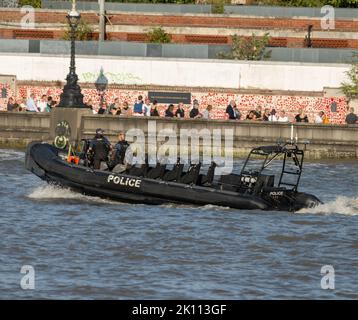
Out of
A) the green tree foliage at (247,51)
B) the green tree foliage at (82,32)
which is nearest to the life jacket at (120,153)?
the green tree foliage at (247,51)

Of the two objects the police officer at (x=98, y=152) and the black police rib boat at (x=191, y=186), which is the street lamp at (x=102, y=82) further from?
the black police rib boat at (x=191, y=186)

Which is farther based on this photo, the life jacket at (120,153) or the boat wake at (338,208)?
the life jacket at (120,153)

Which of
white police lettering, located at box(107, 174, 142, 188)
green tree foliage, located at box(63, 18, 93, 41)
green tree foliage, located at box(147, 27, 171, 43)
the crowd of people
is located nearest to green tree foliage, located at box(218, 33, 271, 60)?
green tree foliage, located at box(147, 27, 171, 43)

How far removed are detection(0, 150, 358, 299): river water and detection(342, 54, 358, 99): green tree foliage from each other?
18599 mm

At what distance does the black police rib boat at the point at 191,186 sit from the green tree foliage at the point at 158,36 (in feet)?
92.5

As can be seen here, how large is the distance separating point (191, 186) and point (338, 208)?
3.57 metres

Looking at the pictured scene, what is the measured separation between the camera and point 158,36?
200 ft

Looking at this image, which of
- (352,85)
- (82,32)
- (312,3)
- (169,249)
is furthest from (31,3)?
(169,249)

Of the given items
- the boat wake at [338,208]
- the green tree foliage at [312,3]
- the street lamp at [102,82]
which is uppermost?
the green tree foliage at [312,3]

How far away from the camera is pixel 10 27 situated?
2484 inches

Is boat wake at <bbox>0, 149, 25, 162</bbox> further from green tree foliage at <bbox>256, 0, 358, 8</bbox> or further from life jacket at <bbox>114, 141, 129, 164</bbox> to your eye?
green tree foliage at <bbox>256, 0, 358, 8</bbox>

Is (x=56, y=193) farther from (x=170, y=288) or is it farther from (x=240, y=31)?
(x=240, y=31)

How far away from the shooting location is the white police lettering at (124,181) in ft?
105

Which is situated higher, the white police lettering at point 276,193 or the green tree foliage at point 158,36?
the green tree foliage at point 158,36
